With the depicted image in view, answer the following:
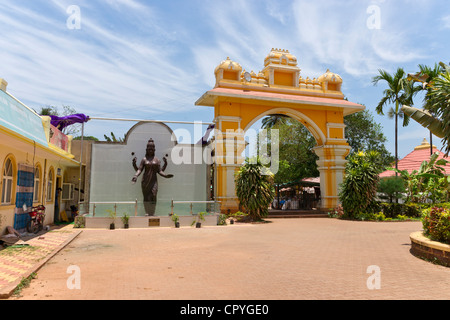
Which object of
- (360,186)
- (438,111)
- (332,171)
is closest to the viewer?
(438,111)

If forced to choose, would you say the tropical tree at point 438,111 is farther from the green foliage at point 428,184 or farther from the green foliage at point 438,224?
the green foliage at point 428,184

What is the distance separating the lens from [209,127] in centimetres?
1991

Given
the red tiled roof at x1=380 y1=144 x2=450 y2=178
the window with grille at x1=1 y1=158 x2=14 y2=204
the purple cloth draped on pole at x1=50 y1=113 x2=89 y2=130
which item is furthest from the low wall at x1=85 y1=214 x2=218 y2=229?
the red tiled roof at x1=380 y1=144 x2=450 y2=178

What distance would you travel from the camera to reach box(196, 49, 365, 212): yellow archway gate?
1931 centimetres

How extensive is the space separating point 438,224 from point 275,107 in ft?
46.6

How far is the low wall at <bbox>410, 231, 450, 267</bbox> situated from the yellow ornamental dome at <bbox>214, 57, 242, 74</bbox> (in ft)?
48.1

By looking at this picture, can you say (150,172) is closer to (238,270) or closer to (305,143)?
(238,270)

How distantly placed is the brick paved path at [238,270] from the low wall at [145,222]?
11.1ft

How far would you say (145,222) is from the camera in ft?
48.2

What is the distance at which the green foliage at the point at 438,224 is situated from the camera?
291 inches

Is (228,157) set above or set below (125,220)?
above

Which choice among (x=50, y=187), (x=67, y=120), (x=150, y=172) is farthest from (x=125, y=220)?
(x=67, y=120)

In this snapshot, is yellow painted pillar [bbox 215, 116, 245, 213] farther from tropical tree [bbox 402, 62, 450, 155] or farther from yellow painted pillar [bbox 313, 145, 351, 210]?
tropical tree [bbox 402, 62, 450, 155]
